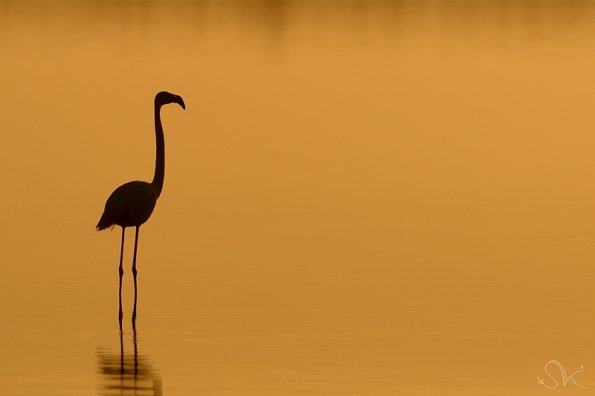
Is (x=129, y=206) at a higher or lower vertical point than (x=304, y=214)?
higher

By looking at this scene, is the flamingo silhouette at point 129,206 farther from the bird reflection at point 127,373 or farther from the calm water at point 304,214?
the bird reflection at point 127,373

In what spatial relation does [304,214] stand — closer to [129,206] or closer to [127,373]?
[129,206]

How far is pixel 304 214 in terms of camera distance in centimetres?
2078

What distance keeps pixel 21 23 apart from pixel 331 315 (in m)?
33.5

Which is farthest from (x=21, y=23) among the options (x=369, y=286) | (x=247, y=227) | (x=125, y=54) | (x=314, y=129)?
(x=369, y=286)

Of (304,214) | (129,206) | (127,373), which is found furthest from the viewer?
(304,214)

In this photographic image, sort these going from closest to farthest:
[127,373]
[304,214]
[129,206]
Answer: [127,373]
[129,206]
[304,214]

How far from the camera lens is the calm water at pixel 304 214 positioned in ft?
42.2

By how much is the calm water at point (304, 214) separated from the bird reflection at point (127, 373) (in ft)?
0.09

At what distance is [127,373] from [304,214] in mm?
8613

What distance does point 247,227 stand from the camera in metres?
19.8

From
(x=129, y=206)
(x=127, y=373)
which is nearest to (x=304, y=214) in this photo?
(x=129, y=206)

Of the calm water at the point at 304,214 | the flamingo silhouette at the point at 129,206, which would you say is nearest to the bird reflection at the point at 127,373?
the calm water at the point at 304,214

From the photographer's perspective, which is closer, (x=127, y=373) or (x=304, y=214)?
(x=127, y=373)
